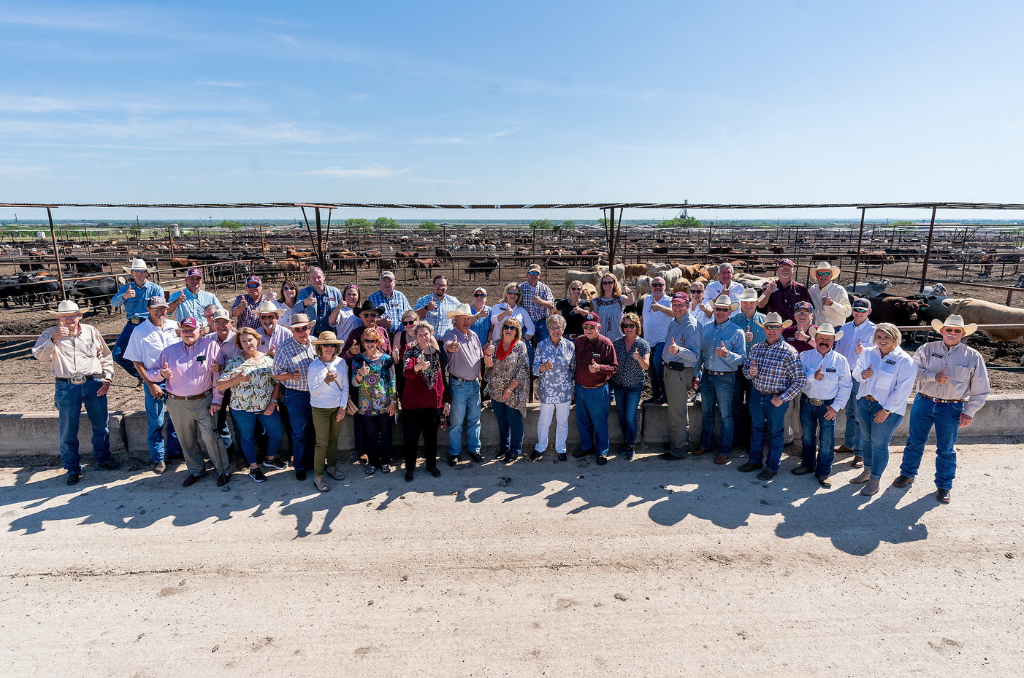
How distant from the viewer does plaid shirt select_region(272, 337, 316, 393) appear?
5016mm

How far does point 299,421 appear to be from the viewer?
5.14 m

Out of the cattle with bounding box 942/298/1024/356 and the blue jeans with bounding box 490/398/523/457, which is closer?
the blue jeans with bounding box 490/398/523/457

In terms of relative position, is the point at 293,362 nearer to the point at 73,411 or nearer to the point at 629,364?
the point at 73,411

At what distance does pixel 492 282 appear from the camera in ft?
71.7

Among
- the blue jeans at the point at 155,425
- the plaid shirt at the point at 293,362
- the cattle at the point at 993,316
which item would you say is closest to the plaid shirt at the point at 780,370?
the plaid shirt at the point at 293,362

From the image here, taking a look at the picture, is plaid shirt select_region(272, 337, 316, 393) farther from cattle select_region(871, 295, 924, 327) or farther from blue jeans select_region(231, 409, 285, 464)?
cattle select_region(871, 295, 924, 327)

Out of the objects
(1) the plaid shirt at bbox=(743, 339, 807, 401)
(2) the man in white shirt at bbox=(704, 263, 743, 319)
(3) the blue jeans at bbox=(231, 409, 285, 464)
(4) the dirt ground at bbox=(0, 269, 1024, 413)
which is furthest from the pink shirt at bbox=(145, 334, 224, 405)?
(2) the man in white shirt at bbox=(704, 263, 743, 319)

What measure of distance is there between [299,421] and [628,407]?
3.25 metres

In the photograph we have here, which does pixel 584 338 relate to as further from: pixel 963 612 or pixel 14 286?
pixel 14 286

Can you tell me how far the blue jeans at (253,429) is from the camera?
5.08 metres

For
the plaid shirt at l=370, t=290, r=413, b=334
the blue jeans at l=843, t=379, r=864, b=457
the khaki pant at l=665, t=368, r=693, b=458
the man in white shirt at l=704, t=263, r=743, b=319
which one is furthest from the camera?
the man in white shirt at l=704, t=263, r=743, b=319

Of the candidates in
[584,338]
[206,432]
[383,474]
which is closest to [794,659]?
[584,338]

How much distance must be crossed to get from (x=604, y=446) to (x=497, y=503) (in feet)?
4.50

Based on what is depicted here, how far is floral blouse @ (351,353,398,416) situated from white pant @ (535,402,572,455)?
1.50m
